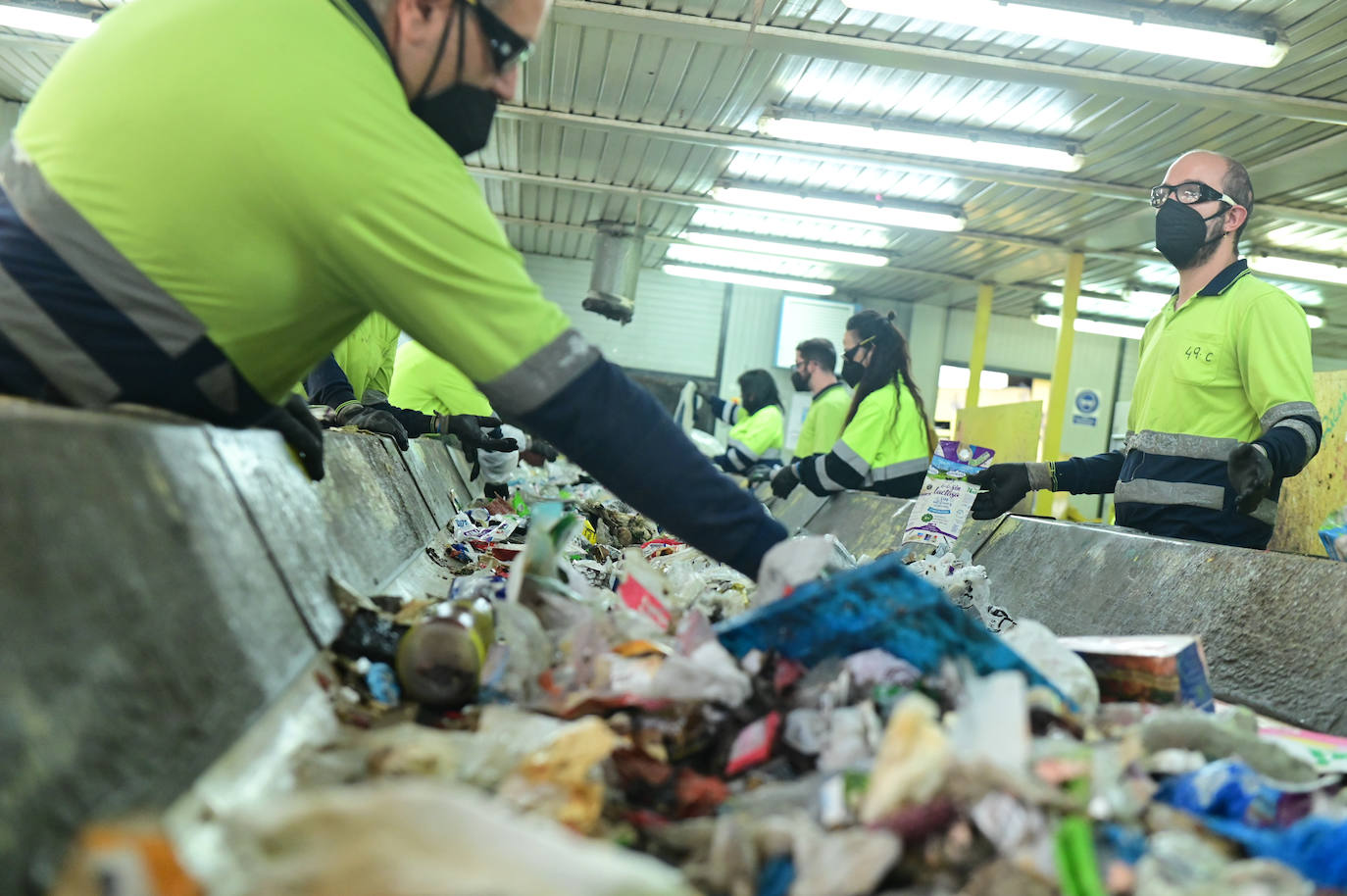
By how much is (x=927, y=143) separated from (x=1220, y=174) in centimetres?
547

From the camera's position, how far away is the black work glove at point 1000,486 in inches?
157

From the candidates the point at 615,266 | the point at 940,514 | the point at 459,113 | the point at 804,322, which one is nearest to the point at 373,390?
the point at 940,514

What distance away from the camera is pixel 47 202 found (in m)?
1.41

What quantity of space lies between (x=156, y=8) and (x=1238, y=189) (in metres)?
3.71

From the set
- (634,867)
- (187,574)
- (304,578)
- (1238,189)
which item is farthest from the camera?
(1238,189)

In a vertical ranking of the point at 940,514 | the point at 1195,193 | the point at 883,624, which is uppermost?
the point at 1195,193

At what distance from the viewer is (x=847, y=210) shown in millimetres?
11578

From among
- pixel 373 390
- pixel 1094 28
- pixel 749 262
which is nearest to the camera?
pixel 373 390

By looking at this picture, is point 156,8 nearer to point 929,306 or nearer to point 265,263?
point 265,263

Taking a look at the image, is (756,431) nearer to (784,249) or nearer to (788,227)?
(788,227)

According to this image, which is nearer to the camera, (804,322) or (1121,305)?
(1121,305)

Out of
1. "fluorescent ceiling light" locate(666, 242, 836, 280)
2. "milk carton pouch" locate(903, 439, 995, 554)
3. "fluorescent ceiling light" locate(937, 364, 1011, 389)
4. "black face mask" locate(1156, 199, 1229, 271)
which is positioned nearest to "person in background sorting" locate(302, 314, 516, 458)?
"milk carton pouch" locate(903, 439, 995, 554)

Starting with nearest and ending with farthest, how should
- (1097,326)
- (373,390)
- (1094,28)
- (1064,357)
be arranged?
(373,390)
(1094,28)
(1064,357)
(1097,326)

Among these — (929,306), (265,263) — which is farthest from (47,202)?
(929,306)
